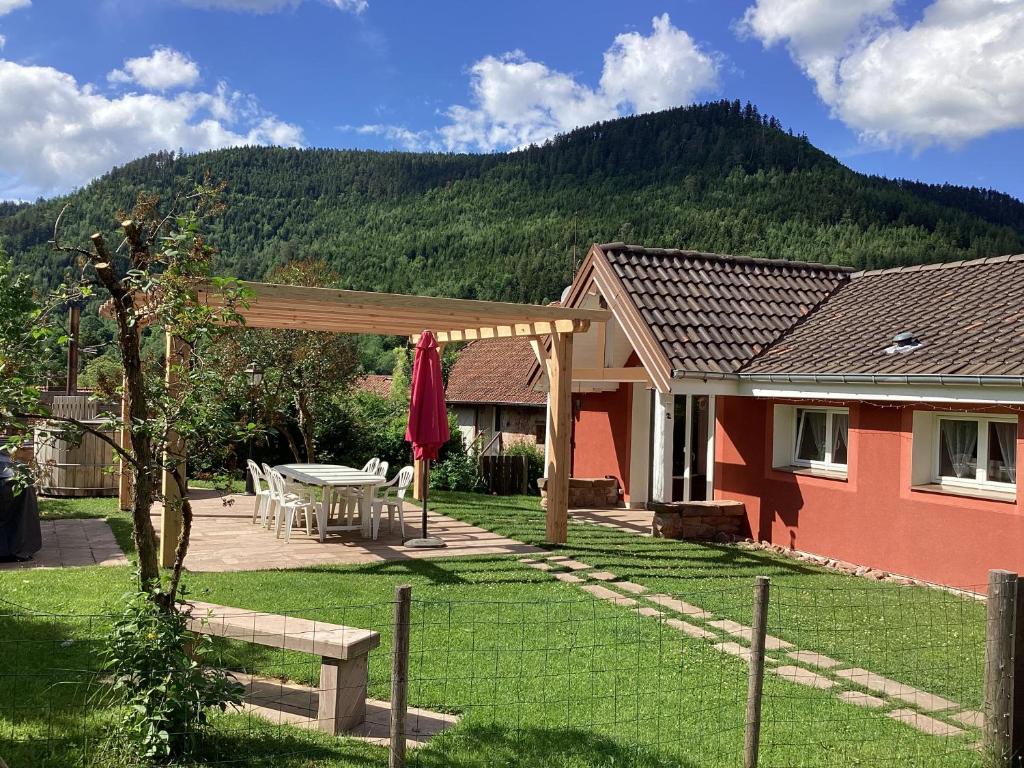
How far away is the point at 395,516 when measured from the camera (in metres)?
13.5

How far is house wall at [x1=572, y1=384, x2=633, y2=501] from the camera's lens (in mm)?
16141

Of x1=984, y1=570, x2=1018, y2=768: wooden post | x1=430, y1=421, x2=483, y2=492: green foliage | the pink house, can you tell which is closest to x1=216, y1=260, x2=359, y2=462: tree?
x1=430, y1=421, x2=483, y2=492: green foliage

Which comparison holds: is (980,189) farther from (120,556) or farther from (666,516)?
(120,556)

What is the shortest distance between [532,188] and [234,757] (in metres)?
72.2

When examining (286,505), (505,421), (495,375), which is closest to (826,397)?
(286,505)

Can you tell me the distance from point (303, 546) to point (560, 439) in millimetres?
3595

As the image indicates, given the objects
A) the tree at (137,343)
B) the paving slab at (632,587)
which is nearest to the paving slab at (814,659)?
the paving slab at (632,587)

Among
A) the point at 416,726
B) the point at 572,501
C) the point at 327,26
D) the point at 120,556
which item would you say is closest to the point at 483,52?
the point at 327,26

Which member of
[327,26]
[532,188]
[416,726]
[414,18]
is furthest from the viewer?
[532,188]

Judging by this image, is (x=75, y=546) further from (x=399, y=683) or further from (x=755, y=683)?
(x=755, y=683)

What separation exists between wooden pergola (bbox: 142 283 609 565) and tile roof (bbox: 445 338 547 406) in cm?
1830

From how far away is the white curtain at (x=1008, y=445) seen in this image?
8.95m

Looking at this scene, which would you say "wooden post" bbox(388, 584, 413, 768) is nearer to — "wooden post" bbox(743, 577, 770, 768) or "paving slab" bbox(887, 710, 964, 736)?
"wooden post" bbox(743, 577, 770, 768)

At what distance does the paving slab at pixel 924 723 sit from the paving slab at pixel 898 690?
0.55ft
